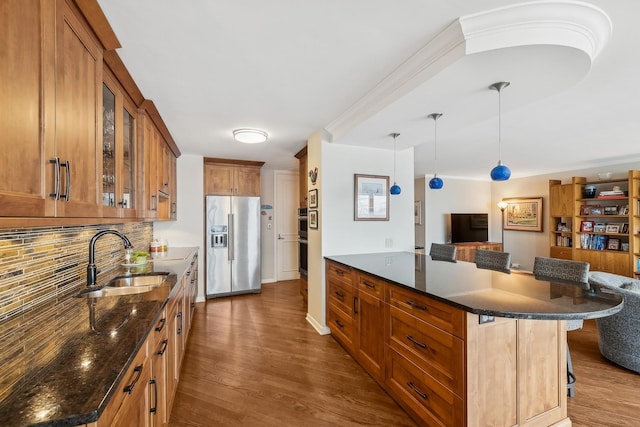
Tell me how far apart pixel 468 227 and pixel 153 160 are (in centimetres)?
688

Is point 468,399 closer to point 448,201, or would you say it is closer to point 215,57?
point 215,57

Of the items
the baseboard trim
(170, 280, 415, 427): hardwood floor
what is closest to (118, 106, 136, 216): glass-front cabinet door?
(170, 280, 415, 427): hardwood floor

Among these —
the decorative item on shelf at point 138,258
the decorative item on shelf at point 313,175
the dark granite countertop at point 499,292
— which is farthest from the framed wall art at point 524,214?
the decorative item on shelf at point 138,258

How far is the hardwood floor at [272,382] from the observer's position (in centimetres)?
192

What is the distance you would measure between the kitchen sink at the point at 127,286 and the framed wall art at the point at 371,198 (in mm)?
2135

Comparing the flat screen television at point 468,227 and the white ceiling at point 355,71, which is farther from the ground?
the white ceiling at point 355,71

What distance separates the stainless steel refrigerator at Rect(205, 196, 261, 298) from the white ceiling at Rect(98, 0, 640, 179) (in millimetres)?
1598

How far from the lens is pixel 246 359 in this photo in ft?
8.75

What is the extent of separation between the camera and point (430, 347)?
169 cm

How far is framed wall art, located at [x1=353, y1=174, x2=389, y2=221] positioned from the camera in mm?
3365

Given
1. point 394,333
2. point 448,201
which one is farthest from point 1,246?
point 448,201

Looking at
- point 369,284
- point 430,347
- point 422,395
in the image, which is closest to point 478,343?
point 430,347

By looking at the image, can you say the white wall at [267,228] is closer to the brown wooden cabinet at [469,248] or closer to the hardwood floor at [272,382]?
the hardwood floor at [272,382]

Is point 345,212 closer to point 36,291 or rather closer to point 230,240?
point 230,240
